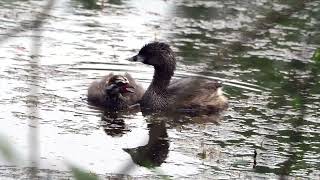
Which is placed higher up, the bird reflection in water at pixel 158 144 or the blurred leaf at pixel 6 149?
the blurred leaf at pixel 6 149

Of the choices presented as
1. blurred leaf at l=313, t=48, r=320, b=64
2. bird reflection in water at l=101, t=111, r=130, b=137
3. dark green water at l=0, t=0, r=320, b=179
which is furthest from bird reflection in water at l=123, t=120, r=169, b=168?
blurred leaf at l=313, t=48, r=320, b=64

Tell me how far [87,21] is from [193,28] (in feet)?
6.12

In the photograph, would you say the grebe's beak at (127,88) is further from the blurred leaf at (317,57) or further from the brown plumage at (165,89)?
the blurred leaf at (317,57)

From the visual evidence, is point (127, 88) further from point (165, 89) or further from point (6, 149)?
point (6, 149)

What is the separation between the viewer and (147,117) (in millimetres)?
10773

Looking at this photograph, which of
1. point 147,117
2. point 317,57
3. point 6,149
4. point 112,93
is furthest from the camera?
point 112,93

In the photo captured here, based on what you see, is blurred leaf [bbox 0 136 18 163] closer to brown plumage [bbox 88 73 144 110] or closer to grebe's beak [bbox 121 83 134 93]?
brown plumage [bbox 88 73 144 110]

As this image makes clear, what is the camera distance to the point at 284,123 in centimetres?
987

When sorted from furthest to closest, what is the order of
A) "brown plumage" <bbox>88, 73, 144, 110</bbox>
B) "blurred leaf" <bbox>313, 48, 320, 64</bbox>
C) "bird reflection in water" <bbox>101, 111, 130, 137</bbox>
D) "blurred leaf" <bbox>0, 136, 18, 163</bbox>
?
"brown plumage" <bbox>88, 73, 144, 110</bbox> < "bird reflection in water" <bbox>101, 111, 130, 137</bbox> < "blurred leaf" <bbox>313, 48, 320, 64</bbox> < "blurred leaf" <bbox>0, 136, 18, 163</bbox>

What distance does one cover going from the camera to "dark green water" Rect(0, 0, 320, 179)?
322 inches

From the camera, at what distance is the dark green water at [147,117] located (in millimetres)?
8181

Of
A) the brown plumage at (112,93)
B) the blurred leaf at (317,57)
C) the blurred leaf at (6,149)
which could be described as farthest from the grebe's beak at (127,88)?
the blurred leaf at (6,149)

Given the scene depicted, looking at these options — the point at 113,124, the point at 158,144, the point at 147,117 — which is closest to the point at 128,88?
the point at 147,117

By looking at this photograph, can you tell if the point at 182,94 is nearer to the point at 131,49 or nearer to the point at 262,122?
the point at 262,122
